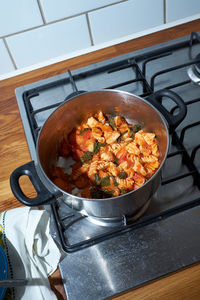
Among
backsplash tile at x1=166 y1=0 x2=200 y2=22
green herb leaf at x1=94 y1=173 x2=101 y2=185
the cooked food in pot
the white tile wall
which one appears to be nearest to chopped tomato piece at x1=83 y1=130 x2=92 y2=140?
the cooked food in pot

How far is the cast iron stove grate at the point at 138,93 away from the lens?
0.59 m

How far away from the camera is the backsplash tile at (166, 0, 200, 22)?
918 mm

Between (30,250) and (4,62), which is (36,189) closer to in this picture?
(30,250)

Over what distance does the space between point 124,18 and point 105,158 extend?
0.48 m

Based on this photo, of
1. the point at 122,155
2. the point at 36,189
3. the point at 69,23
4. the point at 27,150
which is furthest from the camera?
the point at 69,23

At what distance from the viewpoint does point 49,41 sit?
91 centimetres

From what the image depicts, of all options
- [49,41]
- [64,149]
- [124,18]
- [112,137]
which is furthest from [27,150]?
[124,18]

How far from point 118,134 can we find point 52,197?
224mm

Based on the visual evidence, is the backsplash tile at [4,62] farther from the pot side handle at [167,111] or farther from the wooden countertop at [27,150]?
the pot side handle at [167,111]

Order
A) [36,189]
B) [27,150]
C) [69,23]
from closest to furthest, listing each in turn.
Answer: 1. [36,189]
2. [27,150]
3. [69,23]

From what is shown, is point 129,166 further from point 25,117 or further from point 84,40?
point 84,40

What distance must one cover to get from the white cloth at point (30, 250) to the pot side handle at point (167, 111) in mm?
310

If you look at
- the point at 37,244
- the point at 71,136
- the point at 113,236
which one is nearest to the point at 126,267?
the point at 113,236

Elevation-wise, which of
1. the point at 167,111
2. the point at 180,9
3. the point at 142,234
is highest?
A: the point at 180,9
